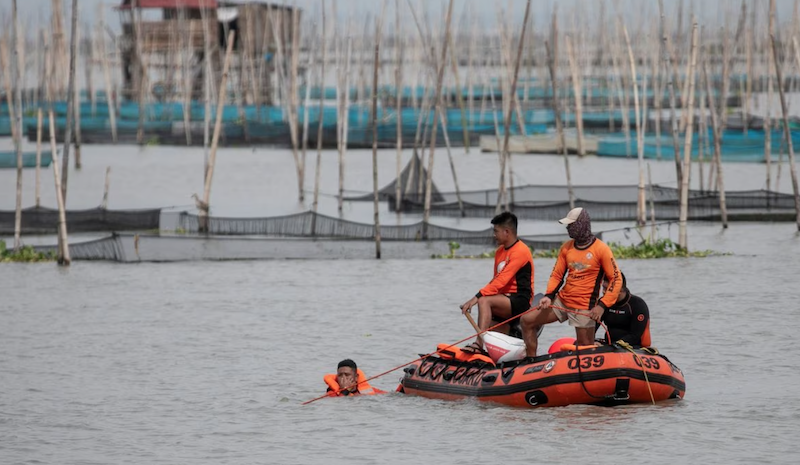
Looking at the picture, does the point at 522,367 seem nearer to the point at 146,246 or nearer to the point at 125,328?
the point at 125,328

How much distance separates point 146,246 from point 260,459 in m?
11.2

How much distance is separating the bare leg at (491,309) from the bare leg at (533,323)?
29cm

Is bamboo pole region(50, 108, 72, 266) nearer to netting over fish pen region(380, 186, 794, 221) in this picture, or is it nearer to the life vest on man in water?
netting over fish pen region(380, 186, 794, 221)

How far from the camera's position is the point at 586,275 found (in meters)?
9.52

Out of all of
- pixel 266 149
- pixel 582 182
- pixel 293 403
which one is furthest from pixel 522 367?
Answer: pixel 266 149

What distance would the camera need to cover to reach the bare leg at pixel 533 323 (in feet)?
32.0

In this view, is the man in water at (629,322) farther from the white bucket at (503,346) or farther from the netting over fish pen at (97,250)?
the netting over fish pen at (97,250)

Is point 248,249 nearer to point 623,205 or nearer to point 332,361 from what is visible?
point 623,205

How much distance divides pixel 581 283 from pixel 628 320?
0.59m

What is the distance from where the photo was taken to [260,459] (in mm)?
8953

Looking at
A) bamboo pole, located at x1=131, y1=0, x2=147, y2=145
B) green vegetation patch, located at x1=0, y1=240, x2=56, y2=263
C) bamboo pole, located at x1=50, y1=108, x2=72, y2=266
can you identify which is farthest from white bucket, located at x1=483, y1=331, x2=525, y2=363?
bamboo pole, located at x1=131, y1=0, x2=147, y2=145

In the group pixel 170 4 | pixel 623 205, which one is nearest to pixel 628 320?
pixel 623 205

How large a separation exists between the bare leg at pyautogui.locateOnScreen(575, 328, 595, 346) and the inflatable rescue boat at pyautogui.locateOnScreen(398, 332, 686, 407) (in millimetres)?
92

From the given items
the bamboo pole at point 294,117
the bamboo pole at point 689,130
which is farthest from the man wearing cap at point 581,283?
the bamboo pole at point 294,117
